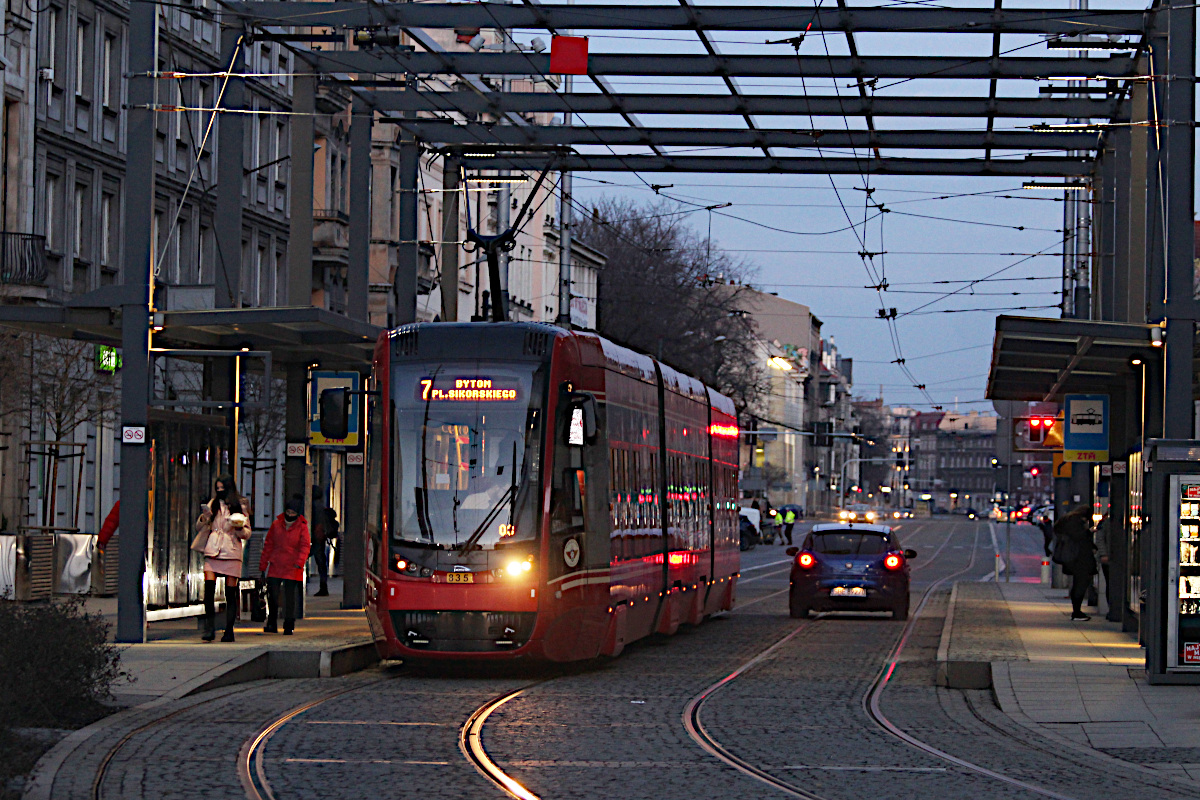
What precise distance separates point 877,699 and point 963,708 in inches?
32.5

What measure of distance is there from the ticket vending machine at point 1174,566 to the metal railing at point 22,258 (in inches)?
868

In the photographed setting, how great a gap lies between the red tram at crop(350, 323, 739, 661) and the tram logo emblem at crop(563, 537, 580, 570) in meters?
0.02

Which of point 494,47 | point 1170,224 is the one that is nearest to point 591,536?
point 1170,224

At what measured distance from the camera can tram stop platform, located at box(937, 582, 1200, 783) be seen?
1411cm

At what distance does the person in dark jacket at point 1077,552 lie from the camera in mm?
29391

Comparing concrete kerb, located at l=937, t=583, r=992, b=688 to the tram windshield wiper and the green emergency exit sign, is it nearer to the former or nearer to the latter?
the tram windshield wiper

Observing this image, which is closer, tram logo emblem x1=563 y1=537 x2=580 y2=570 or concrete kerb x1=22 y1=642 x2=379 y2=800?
concrete kerb x1=22 y1=642 x2=379 y2=800

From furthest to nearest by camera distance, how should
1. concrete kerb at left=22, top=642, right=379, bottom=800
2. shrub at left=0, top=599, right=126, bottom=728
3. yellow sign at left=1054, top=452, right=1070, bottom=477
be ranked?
yellow sign at left=1054, top=452, right=1070, bottom=477
shrub at left=0, top=599, right=126, bottom=728
concrete kerb at left=22, top=642, right=379, bottom=800

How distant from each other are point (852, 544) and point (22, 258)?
1537cm

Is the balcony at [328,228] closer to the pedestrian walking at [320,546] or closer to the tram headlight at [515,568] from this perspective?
the pedestrian walking at [320,546]

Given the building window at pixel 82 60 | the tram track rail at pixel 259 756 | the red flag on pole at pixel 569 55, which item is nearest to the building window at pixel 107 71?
the building window at pixel 82 60

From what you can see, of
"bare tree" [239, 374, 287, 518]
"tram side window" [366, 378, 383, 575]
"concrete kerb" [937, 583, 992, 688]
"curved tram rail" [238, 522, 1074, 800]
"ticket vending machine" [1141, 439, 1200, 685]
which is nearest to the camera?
"curved tram rail" [238, 522, 1074, 800]

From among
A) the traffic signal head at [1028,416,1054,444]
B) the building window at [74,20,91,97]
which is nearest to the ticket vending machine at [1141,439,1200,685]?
the traffic signal head at [1028,416,1054,444]

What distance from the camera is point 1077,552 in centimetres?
2980
